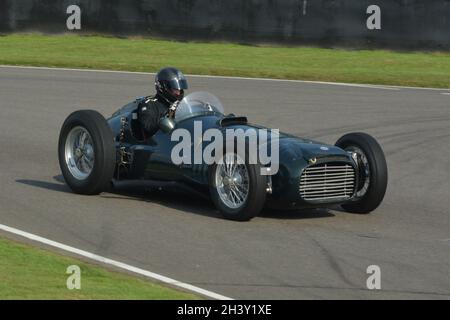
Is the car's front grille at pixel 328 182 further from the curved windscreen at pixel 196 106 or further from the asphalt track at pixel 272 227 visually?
the curved windscreen at pixel 196 106

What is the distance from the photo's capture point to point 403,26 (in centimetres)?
2511

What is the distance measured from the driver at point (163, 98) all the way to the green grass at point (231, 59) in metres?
11.9

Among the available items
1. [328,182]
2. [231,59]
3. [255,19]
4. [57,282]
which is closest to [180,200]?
[328,182]

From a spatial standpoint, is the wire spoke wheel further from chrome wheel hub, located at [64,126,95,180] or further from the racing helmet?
chrome wheel hub, located at [64,126,95,180]

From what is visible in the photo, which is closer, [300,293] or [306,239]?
[300,293]

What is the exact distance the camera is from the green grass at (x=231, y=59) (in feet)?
79.5

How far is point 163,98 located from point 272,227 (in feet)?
7.68

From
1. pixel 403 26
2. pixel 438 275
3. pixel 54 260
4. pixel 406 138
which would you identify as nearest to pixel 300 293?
pixel 438 275

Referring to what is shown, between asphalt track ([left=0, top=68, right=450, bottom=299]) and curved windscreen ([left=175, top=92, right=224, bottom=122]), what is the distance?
91 cm

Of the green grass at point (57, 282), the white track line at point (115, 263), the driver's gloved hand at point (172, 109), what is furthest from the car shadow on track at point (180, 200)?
the green grass at point (57, 282)

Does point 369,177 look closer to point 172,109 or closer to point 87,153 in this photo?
point 172,109

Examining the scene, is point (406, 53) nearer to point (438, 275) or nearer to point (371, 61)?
point (371, 61)

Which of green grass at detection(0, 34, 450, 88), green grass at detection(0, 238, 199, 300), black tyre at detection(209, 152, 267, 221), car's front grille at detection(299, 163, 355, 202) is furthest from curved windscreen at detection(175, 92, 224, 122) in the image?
green grass at detection(0, 34, 450, 88)
